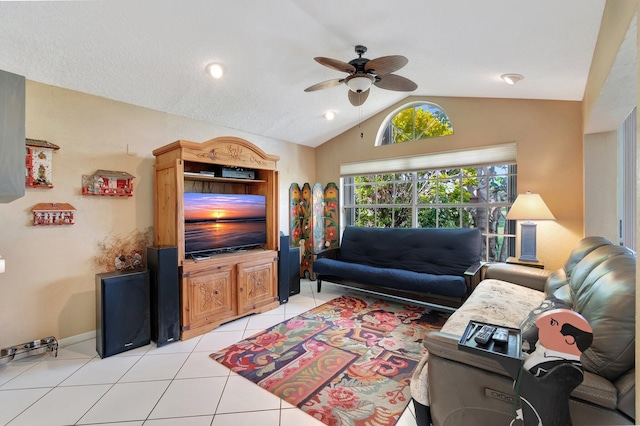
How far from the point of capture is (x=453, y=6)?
1817 millimetres

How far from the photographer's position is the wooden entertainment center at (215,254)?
109 inches

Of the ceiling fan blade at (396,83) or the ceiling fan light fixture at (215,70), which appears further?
the ceiling fan light fixture at (215,70)

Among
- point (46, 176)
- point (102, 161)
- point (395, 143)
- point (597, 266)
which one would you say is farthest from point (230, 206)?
point (597, 266)

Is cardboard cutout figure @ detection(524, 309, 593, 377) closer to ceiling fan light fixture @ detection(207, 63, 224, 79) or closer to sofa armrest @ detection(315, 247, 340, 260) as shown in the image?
ceiling fan light fixture @ detection(207, 63, 224, 79)

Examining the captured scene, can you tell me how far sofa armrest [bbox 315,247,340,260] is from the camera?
4.19 m

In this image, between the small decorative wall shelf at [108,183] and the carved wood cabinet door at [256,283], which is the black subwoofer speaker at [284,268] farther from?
the small decorative wall shelf at [108,183]

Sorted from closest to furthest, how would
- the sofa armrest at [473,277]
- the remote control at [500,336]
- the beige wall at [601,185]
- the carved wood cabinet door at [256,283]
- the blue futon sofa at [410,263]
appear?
the remote control at [500,336]
the beige wall at [601,185]
the sofa armrest at [473,277]
the blue futon sofa at [410,263]
the carved wood cabinet door at [256,283]

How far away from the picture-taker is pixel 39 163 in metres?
2.42

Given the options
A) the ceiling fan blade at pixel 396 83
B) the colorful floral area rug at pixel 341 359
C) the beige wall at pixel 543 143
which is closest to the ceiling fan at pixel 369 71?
the ceiling fan blade at pixel 396 83

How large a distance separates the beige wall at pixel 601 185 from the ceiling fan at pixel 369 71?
198 cm

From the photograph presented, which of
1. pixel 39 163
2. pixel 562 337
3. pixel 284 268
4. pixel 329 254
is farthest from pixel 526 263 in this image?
pixel 39 163

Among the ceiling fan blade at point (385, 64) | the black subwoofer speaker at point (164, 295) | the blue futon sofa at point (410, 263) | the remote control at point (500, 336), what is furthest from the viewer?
the blue futon sofa at point (410, 263)

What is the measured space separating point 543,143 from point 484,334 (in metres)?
3.04

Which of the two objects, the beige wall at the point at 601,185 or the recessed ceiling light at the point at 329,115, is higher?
the recessed ceiling light at the point at 329,115
